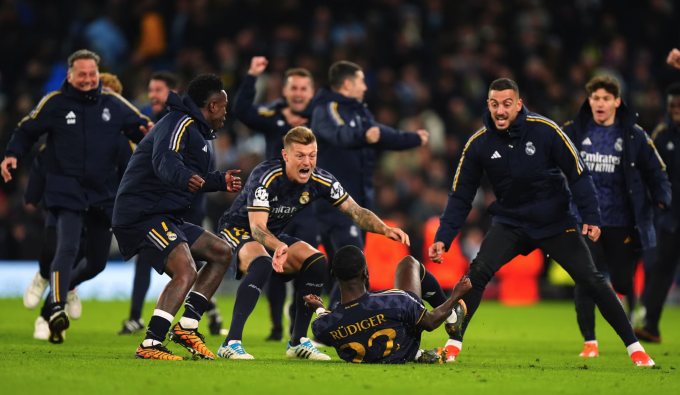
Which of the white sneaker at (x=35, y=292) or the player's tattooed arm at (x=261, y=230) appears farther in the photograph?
the white sneaker at (x=35, y=292)

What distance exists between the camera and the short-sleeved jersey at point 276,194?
303 inches

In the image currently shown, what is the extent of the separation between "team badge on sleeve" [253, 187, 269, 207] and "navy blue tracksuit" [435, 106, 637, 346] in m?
1.50

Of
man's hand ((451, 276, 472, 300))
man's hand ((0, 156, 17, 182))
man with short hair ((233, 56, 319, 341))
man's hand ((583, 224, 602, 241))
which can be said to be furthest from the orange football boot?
man with short hair ((233, 56, 319, 341))

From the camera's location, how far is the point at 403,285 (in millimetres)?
7477

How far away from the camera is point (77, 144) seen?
30.9 ft

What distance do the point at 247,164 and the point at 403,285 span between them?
10.0m

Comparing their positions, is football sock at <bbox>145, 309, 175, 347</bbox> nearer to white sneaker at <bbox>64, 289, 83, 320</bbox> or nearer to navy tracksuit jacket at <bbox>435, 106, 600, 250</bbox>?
navy tracksuit jacket at <bbox>435, 106, 600, 250</bbox>

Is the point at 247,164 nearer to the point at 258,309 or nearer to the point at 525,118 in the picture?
the point at 258,309

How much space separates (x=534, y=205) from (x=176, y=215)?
2.97 metres

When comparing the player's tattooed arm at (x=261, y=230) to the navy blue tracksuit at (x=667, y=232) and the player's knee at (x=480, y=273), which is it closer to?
the player's knee at (x=480, y=273)

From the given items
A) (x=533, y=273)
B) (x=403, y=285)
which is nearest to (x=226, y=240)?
(x=403, y=285)

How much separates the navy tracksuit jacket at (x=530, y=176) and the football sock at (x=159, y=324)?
93.0 inches

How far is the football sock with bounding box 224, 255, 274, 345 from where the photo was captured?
24.7 ft

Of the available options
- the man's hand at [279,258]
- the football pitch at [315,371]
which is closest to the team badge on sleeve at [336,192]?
the man's hand at [279,258]
